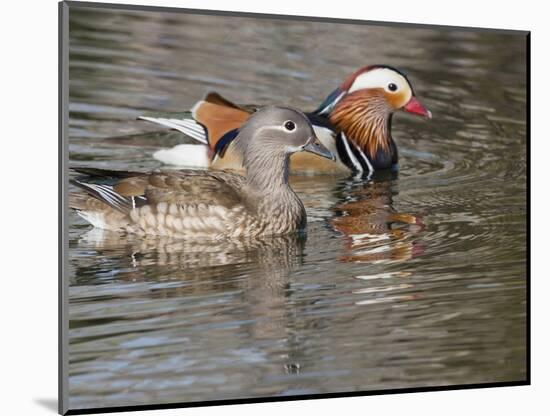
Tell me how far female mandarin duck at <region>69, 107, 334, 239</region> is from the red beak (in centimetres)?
52

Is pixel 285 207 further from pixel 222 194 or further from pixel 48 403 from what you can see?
pixel 48 403

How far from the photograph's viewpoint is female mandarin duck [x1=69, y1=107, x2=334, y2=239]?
7453 millimetres

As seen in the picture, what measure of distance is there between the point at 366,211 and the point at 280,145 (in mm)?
570

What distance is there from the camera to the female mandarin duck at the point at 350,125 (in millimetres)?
7621

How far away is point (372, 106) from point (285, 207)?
0.77 meters

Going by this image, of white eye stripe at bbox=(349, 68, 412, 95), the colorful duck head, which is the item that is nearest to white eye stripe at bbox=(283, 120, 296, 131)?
the colorful duck head

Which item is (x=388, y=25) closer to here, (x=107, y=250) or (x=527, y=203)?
(x=527, y=203)

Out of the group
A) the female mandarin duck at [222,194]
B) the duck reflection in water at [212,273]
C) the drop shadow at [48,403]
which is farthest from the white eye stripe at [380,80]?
the drop shadow at [48,403]

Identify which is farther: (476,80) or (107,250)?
(476,80)

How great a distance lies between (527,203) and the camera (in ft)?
27.0

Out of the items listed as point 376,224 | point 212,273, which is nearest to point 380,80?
point 376,224

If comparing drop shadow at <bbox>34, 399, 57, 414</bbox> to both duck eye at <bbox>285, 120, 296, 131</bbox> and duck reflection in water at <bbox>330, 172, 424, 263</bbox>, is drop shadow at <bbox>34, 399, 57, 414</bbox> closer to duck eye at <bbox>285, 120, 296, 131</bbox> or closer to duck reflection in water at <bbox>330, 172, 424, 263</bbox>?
duck reflection in water at <bbox>330, 172, 424, 263</bbox>

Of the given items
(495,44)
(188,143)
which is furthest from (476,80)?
(188,143)

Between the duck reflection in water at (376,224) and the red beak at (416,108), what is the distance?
328 millimetres
